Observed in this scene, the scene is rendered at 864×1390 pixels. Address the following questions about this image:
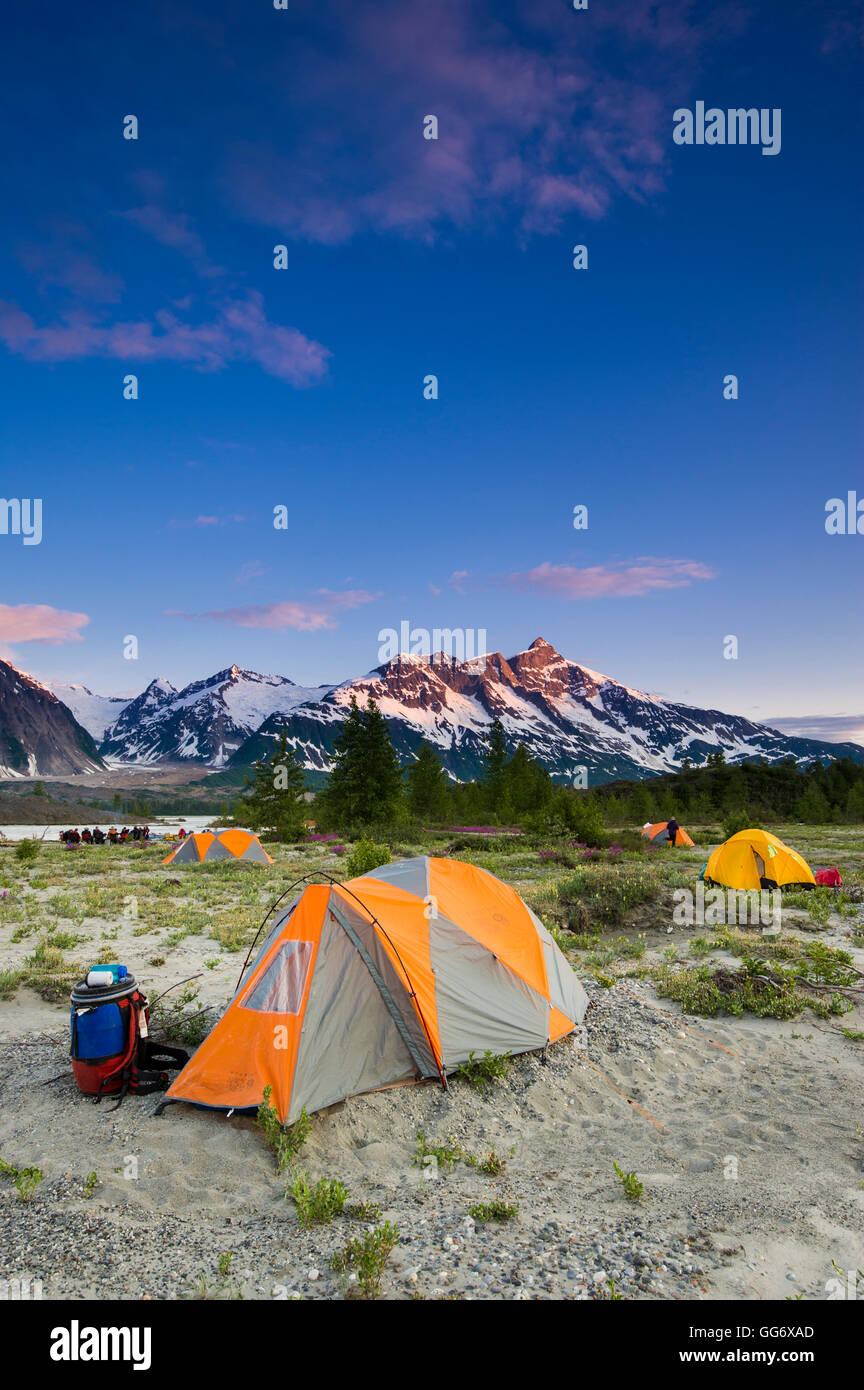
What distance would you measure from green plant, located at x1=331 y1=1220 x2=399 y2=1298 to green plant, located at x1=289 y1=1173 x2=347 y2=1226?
1.44ft

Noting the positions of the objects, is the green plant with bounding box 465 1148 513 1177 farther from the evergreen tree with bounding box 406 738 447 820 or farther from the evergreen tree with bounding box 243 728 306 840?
the evergreen tree with bounding box 406 738 447 820

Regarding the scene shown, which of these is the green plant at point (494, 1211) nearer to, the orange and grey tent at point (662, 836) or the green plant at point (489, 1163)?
the green plant at point (489, 1163)

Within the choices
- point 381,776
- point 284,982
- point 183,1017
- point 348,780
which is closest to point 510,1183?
point 284,982

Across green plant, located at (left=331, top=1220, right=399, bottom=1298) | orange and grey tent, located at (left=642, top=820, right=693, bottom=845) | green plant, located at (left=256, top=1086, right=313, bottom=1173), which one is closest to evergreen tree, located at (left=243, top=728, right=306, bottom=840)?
orange and grey tent, located at (left=642, top=820, right=693, bottom=845)

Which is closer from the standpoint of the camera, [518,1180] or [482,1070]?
[518,1180]

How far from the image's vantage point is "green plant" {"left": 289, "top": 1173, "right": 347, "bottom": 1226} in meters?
5.68

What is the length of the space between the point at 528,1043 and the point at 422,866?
284 centimetres

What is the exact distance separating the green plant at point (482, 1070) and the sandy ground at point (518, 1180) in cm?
14

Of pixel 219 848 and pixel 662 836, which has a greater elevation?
pixel 219 848

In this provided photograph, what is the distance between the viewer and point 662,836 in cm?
4094

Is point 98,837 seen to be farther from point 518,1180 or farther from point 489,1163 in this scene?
point 518,1180

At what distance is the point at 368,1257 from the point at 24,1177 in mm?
3566

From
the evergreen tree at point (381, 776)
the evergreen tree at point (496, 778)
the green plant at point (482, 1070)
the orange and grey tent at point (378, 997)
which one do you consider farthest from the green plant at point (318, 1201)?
the evergreen tree at point (496, 778)
